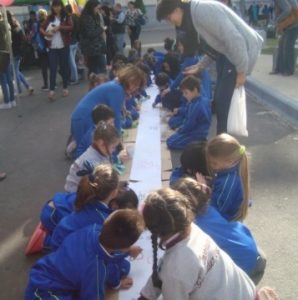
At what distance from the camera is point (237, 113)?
12.8ft

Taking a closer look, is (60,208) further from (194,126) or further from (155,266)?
(194,126)

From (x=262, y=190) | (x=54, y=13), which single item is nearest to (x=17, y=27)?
(x=54, y=13)

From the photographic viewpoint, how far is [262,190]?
11.4ft

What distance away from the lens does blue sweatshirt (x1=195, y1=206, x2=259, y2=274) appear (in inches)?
88.8

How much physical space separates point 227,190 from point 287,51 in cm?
517

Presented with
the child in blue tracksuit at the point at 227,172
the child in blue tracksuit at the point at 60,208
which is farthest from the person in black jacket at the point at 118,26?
the child in blue tracksuit at the point at 227,172

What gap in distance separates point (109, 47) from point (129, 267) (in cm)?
818

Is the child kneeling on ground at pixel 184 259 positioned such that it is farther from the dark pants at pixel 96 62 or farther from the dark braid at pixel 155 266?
the dark pants at pixel 96 62

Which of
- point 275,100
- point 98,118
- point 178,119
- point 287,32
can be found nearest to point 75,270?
point 98,118

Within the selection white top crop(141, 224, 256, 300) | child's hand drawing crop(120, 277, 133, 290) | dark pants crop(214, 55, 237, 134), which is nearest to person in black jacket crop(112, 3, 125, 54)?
dark pants crop(214, 55, 237, 134)

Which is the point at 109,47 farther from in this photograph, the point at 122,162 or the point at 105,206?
the point at 105,206

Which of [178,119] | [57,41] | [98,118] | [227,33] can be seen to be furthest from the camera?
[57,41]

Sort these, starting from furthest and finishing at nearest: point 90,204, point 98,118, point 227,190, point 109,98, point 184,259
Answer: point 109,98 < point 98,118 < point 227,190 < point 90,204 < point 184,259

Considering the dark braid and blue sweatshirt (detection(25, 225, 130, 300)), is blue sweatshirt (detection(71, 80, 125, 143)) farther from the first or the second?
the dark braid
